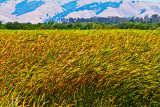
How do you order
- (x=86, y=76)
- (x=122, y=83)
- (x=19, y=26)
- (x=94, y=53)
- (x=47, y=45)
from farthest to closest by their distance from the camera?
(x=19, y=26)
(x=47, y=45)
(x=94, y=53)
(x=122, y=83)
(x=86, y=76)

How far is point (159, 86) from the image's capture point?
500 cm

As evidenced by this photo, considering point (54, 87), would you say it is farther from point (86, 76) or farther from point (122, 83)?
point (122, 83)

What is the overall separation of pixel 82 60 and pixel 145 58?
202cm

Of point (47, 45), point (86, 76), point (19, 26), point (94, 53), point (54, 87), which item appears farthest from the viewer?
point (19, 26)

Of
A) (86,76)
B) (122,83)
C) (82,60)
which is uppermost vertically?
(82,60)

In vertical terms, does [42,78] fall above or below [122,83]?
above

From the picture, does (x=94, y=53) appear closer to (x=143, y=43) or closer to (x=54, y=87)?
(x=54, y=87)

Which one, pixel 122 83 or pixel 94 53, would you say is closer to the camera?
pixel 122 83

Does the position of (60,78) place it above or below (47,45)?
below

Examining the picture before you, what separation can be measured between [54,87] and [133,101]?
214 cm

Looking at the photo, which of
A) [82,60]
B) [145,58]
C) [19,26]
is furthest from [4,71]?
[19,26]

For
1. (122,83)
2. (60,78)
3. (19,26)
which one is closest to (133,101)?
(122,83)

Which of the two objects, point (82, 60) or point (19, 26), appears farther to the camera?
point (19, 26)

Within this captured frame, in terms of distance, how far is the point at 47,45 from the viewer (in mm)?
6508
